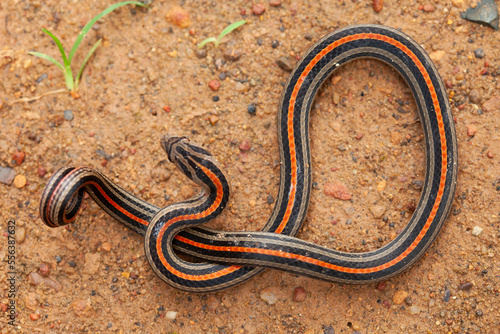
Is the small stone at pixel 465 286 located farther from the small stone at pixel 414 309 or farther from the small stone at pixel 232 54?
the small stone at pixel 232 54

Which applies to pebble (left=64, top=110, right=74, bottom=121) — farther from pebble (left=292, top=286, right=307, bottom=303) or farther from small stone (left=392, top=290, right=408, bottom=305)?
small stone (left=392, top=290, right=408, bottom=305)

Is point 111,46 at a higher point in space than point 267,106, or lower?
higher

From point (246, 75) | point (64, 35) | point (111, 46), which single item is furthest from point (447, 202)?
point (64, 35)

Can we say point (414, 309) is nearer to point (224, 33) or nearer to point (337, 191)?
point (337, 191)

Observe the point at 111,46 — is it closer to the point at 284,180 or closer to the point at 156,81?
the point at 156,81

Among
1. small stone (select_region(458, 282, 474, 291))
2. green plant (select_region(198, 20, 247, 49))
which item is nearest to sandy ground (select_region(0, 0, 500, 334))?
small stone (select_region(458, 282, 474, 291))

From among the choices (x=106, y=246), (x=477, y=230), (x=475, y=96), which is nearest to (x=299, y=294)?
(x=477, y=230)

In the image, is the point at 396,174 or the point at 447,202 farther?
the point at 396,174
